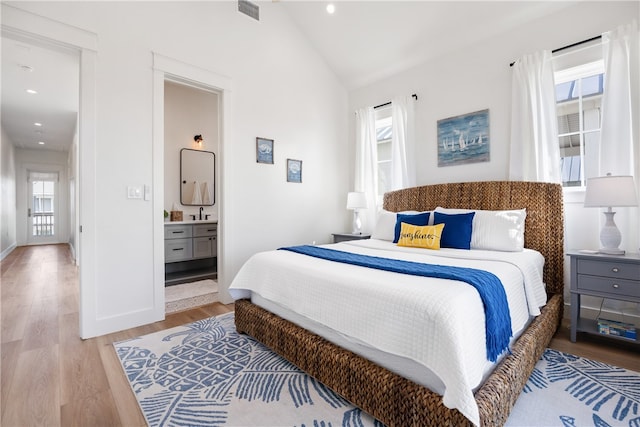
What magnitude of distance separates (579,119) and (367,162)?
2.41 metres

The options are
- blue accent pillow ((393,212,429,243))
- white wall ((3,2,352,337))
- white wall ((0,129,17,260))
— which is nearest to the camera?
white wall ((3,2,352,337))

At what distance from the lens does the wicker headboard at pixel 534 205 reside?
2.72m

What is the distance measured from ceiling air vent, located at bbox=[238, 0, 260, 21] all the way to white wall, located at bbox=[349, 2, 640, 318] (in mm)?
1831

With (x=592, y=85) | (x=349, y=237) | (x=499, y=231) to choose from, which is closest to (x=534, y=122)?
(x=592, y=85)

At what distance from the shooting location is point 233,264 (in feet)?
11.3

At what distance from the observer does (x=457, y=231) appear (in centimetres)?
278

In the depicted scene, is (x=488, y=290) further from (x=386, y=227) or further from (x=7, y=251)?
(x=7, y=251)

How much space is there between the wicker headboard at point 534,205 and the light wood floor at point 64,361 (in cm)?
57

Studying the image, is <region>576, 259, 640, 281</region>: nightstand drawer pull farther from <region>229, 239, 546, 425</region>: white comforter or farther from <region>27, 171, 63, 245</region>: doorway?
<region>27, 171, 63, 245</region>: doorway

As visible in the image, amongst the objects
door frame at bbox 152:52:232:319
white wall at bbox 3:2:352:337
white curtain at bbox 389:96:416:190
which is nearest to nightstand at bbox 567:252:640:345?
white curtain at bbox 389:96:416:190

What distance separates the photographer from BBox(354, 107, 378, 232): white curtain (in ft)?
14.5

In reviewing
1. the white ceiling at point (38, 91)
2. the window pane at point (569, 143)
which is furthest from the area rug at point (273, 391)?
the white ceiling at point (38, 91)

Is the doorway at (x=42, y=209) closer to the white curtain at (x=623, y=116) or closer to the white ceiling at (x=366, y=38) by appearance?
the white ceiling at (x=366, y=38)

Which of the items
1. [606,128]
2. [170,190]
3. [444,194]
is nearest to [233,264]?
[170,190]
